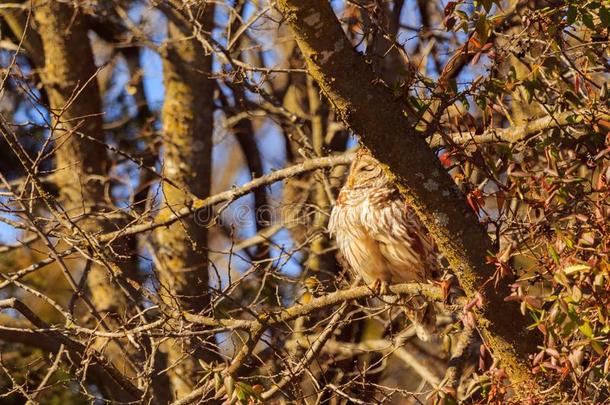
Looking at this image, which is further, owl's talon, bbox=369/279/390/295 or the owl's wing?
the owl's wing

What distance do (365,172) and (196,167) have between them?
217cm

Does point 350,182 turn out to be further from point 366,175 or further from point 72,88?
point 72,88

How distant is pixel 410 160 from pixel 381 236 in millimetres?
1721

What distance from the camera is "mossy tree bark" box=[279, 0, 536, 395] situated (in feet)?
12.3

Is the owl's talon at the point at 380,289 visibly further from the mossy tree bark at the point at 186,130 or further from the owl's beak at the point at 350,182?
the mossy tree bark at the point at 186,130

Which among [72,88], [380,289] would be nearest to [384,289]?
[380,289]

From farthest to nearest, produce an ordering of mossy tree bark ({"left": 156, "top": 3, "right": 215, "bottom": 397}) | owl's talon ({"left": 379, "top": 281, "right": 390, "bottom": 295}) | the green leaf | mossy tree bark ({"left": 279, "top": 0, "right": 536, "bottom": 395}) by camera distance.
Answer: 1. mossy tree bark ({"left": 156, "top": 3, "right": 215, "bottom": 397})
2. owl's talon ({"left": 379, "top": 281, "right": 390, "bottom": 295})
3. mossy tree bark ({"left": 279, "top": 0, "right": 536, "bottom": 395})
4. the green leaf

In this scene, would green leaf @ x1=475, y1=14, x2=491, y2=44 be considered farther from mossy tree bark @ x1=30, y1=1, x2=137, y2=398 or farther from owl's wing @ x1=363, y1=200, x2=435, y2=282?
mossy tree bark @ x1=30, y1=1, x2=137, y2=398

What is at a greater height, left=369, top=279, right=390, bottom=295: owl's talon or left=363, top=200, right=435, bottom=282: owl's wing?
left=363, top=200, right=435, bottom=282: owl's wing

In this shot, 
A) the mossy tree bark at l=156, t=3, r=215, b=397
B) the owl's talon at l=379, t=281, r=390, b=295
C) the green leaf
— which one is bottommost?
the owl's talon at l=379, t=281, r=390, b=295

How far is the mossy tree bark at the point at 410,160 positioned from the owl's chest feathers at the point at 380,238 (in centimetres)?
140

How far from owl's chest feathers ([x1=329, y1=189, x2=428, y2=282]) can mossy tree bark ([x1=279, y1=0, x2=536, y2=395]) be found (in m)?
1.40

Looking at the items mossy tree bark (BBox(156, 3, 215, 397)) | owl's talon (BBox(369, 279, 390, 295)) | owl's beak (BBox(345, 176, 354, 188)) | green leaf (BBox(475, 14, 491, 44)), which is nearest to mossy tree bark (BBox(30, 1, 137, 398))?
mossy tree bark (BBox(156, 3, 215, 397))

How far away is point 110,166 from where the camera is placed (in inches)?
309
